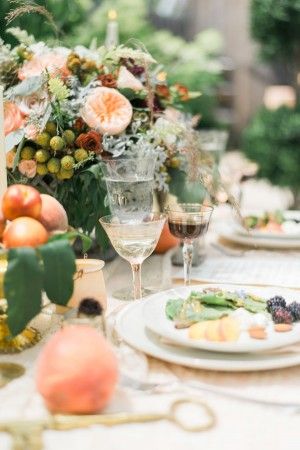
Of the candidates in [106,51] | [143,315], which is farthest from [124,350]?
[106,51]

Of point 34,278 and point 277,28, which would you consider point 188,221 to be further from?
point 277,28

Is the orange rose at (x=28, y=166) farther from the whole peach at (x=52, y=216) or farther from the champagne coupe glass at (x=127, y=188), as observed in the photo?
the whole peach at (x=52, y=216)

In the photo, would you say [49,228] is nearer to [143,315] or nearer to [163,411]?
[143,315]

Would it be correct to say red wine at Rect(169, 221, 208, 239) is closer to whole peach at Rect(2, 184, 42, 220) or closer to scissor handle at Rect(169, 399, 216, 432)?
whole peach at Rect(2, 184, 42, 220)

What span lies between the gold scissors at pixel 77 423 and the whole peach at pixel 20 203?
29 centimetres

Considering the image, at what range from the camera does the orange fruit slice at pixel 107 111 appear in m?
1.25

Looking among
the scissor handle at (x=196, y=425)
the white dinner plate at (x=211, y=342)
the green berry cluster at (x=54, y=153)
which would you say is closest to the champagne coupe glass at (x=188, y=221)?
the white dinner plate at (x=211, y=342)

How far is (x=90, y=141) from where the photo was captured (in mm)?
1235

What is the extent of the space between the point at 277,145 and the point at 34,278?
5.48 meters

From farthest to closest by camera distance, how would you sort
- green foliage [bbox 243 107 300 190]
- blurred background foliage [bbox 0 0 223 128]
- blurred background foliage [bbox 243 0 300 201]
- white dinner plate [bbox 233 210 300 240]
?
1. blurred background foliage [bbox 0 0 223 128]
2. green foliage [bbox 243 107 300 190]
3. blurred background foliage [bbox 243 0 300 201]
4. white dinner plate [bbox 233 210 300 240]

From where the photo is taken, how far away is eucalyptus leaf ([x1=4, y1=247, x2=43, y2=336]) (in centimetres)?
74

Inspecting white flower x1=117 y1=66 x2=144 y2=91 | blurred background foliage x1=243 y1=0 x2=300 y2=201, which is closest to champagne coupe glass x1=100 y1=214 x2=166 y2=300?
white flower x1=117 y1=66 x2=144 y2=91

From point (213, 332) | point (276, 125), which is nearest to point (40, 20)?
point (213, 332)

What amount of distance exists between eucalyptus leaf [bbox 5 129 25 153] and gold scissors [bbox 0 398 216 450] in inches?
26.0
